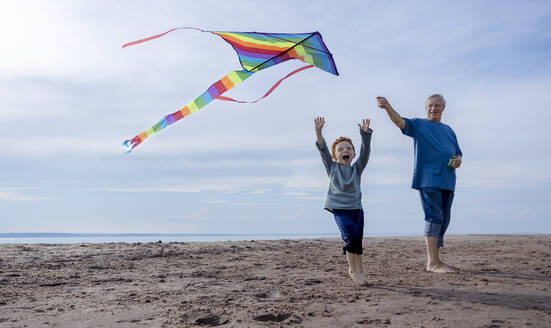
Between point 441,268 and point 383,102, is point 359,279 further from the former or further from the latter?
point 383,102

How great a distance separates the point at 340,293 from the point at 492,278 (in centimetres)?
178

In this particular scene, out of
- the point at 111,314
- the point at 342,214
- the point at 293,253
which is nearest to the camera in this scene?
the point at 111,314

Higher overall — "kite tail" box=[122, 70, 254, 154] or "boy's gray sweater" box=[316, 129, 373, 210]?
"kite tail" box=[122, 70, 254, 154]

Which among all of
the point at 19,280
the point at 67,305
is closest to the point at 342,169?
the point at 67,305

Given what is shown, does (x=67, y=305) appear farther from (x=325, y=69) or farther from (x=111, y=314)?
(x=325, y=69)

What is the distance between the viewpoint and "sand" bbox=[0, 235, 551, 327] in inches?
119

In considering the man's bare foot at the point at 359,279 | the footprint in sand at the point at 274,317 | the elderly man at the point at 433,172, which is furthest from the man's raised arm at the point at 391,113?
the footprint in sand at the point at 274,317

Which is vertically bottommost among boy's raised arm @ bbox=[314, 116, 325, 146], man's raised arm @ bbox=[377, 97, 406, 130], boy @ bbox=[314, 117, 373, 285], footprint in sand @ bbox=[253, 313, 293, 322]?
footprint in sand @ bbox=[253, 313, 293, 322]

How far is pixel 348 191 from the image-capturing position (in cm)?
435

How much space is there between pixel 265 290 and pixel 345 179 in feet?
4.49

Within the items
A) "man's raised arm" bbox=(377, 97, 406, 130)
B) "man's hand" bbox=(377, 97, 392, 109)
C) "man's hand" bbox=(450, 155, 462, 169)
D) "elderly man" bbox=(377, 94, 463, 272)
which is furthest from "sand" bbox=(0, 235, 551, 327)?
"man's hand" bbox=(377, 97, 392, 109)

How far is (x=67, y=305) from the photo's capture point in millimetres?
3705

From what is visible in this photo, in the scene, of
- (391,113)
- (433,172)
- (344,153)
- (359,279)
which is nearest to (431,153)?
(433,172)

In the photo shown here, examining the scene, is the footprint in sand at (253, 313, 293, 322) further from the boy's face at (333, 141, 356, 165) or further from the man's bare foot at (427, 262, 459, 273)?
the man's bare foot at (427, 262, 459, 273)
